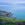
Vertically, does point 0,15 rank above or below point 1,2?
below

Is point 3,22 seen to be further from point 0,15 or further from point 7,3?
point 7,3

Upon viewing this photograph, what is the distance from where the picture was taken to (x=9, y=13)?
165 cm

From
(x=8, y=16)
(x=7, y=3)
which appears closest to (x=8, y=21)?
(x=8, y=16)

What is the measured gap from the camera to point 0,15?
5.43 feet

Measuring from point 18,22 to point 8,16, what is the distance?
359mm

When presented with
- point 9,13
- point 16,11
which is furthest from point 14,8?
point 9,13

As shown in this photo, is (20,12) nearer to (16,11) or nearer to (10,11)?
(16,11)

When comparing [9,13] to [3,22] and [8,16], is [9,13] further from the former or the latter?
[3,22]

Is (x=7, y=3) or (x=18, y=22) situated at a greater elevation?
(x=7, y=3)

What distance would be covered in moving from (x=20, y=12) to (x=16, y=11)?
13 centimetres

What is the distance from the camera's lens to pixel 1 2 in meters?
1.64

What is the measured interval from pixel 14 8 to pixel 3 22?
21.8 inches

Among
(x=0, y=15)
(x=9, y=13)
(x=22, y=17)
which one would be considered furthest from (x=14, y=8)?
(x=0, y=15)

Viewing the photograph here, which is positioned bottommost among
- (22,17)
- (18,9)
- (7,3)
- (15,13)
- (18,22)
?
(18,22)
